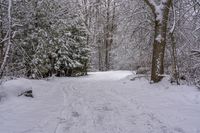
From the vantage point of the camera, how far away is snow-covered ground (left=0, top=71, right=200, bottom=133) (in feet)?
18.6

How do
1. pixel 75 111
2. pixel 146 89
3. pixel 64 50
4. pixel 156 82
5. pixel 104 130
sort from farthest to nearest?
pixel 64 50, pixel 156 82, pixel 146 89, pixel 75 111, pixel 104 130

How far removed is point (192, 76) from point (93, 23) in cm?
2211

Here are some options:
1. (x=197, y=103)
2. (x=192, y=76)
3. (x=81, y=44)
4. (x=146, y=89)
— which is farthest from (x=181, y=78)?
(x=81, y=44)

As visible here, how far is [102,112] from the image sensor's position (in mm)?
7141

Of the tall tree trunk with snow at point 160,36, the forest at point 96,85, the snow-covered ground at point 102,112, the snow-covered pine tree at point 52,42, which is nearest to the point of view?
the snow-covered ground at point 102,112

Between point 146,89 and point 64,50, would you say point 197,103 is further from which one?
point 64,50

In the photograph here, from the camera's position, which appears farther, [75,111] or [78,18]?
[78,18]

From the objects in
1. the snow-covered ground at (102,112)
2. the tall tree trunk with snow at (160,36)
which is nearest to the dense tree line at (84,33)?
the tall tree trunk with snow at (160,36)

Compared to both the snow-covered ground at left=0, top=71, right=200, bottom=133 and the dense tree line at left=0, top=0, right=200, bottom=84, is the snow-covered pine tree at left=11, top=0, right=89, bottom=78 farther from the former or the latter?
the snow-covered ground at left=0, top=71, right=200, bottom=133

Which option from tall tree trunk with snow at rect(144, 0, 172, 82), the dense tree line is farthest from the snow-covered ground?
tall tree trunk with snow at rect(144, 0, 172, 82)

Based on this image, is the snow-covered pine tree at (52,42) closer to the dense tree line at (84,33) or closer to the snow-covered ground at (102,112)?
the dense tree line at (84,33)

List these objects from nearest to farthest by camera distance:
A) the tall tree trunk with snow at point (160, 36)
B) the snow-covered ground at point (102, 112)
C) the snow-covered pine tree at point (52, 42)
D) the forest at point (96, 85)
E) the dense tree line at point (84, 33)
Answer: the snow-covered ground at point (102, 112)
the forest at point (96, 85)
the dense tree line at point (84, 33)
the tall tree trunk with snow at point (160, 36)
the snow-covered pine tree at point (52, 42)

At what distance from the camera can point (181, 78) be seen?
42.0 ft

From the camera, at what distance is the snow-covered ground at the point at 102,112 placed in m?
5.66
